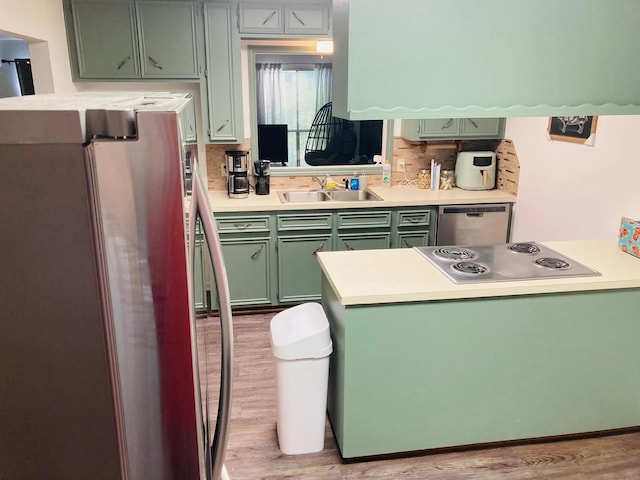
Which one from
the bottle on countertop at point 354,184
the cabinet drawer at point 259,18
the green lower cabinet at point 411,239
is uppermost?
the cabinet drawer at point 259,18

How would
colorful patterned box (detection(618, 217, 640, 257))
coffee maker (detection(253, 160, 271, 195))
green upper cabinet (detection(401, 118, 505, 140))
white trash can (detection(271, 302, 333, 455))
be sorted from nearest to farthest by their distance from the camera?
1. white trash can (detection(271, 302, 333, 455))
2. colorful patterned box (detection(618, 217, 640, 257))
3. coffee maker (detection(253, 160, 271, 195))
4. green upper cabinet (detection(401, 118, 505, 140))

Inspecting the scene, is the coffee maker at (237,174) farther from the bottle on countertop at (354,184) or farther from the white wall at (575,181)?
the white wall at (575,181)

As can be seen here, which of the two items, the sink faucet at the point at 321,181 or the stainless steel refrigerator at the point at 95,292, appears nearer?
the stainless steel refrigerator at the point at 95,292

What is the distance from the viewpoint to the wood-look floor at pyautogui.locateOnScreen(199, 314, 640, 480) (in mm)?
2342

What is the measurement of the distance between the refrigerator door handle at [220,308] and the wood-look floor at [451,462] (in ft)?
4.37

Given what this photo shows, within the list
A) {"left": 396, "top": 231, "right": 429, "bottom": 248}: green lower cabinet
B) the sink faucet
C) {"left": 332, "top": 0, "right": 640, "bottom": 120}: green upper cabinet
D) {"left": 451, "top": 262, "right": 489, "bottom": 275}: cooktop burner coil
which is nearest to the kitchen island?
{"left": 451, "top": 262, "right": 489, "bottom": 275}: cooktop burner coil

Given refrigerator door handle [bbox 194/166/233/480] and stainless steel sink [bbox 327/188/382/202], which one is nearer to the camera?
refrigerator door handle [bbox 194/166/233/480]

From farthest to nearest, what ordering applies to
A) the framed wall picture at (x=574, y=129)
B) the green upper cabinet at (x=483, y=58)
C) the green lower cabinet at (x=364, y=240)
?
the green lower cabinet at (x=364, y=240), the framed wall picture at (x=574, y=129), the green upper cabinet at (x=483, y=58)

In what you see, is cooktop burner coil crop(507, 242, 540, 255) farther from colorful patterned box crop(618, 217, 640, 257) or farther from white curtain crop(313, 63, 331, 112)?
white curtain crop(313, 63, 331, 112)

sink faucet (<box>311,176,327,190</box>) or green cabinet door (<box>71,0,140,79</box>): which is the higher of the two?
green cabinet door (<box>71,0,140,79</box>)

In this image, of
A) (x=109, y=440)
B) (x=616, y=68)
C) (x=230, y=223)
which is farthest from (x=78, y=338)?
(x=230, y=223)

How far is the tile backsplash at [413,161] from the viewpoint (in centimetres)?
422

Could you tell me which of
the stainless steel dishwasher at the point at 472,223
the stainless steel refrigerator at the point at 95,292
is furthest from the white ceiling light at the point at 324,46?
the stainless steel refrigerator at the point at 95,292

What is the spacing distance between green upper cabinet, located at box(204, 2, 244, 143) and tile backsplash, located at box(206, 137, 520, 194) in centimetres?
31
